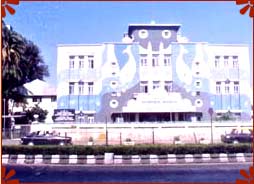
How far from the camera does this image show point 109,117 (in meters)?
9.61

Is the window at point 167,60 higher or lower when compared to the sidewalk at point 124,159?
higher

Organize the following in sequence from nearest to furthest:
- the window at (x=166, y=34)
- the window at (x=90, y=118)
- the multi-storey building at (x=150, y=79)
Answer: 1. the multi-storey building at (x=150, y=79)
2. the window at (x=90, y=118)
3. the window at (x=166, y=34)

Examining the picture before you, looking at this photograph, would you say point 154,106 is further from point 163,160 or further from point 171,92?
point 163,160

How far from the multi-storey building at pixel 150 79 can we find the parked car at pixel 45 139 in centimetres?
119

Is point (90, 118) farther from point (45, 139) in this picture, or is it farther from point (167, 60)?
point (167, 60)

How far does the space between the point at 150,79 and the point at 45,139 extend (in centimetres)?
Answer: 445

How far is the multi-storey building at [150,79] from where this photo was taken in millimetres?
8266

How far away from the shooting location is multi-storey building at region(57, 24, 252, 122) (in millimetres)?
8266

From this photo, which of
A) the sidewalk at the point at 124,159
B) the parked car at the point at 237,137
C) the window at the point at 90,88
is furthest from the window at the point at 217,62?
the window at the point at 90,88

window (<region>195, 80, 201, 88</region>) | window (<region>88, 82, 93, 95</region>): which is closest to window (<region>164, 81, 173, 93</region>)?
window (<region>195, 80, 201, 88</region>)

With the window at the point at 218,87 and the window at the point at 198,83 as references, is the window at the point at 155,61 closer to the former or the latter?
the window at the point at 198,83

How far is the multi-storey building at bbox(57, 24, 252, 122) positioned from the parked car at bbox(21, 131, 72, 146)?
1.19m

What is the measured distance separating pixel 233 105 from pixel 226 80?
67cm

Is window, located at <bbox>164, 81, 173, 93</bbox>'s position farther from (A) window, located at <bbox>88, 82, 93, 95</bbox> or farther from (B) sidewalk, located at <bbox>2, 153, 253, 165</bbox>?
(B) sidewalk, located at <bbox>2, 153, 253, 165</bbox>
